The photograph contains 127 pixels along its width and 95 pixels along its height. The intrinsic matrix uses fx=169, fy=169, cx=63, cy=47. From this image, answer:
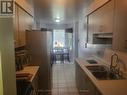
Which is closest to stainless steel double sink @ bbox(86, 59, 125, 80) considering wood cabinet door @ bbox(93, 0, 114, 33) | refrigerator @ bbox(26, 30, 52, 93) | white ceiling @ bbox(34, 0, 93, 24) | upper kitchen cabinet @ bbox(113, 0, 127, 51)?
upper kitchen cabinet @ bbox(113, 0, 127, 51)

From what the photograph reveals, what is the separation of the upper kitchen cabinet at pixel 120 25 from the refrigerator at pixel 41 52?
1905mm

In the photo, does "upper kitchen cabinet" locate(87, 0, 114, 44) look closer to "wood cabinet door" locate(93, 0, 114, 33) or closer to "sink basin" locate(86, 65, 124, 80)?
"wood cabinet door" locate(93, 0, 114, 33)

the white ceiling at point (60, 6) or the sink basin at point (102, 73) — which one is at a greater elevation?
the white ceiling at point (60, 6)

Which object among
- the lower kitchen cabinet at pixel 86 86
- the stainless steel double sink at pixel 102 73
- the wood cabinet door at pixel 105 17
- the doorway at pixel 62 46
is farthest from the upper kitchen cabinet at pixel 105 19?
the doorway at pixel 62 46

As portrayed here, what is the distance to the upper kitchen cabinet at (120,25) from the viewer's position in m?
2.15

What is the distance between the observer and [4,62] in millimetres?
1440

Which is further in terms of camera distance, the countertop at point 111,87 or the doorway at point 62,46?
the doorway at point 62,46

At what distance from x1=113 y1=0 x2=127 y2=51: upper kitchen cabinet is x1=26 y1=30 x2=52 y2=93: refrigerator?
191 cm

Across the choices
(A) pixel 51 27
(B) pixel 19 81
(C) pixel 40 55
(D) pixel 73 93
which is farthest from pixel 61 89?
(A) pixel 51 27

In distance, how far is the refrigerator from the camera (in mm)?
3902

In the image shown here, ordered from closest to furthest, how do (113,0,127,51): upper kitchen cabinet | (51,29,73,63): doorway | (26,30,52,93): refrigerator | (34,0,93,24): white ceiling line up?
1. (113,0,127,51): upper kitchen cabinet
2. (34,0,93,24): white ceiling
3. (26,30,52,93): refrigerator
4. (51,29,73,63): doorway

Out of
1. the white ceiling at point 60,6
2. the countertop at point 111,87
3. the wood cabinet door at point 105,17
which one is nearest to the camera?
the countertop at point 111,87

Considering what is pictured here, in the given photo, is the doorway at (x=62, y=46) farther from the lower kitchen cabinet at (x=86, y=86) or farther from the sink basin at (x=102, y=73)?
the sink basin at (x=102, y=73)

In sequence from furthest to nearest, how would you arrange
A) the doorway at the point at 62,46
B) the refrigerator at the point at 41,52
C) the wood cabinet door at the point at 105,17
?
1. the doorway at the point at 62,46
2. the refrigerator at the point at 41,52
3. the wood cabinet door at the point at 105,17
